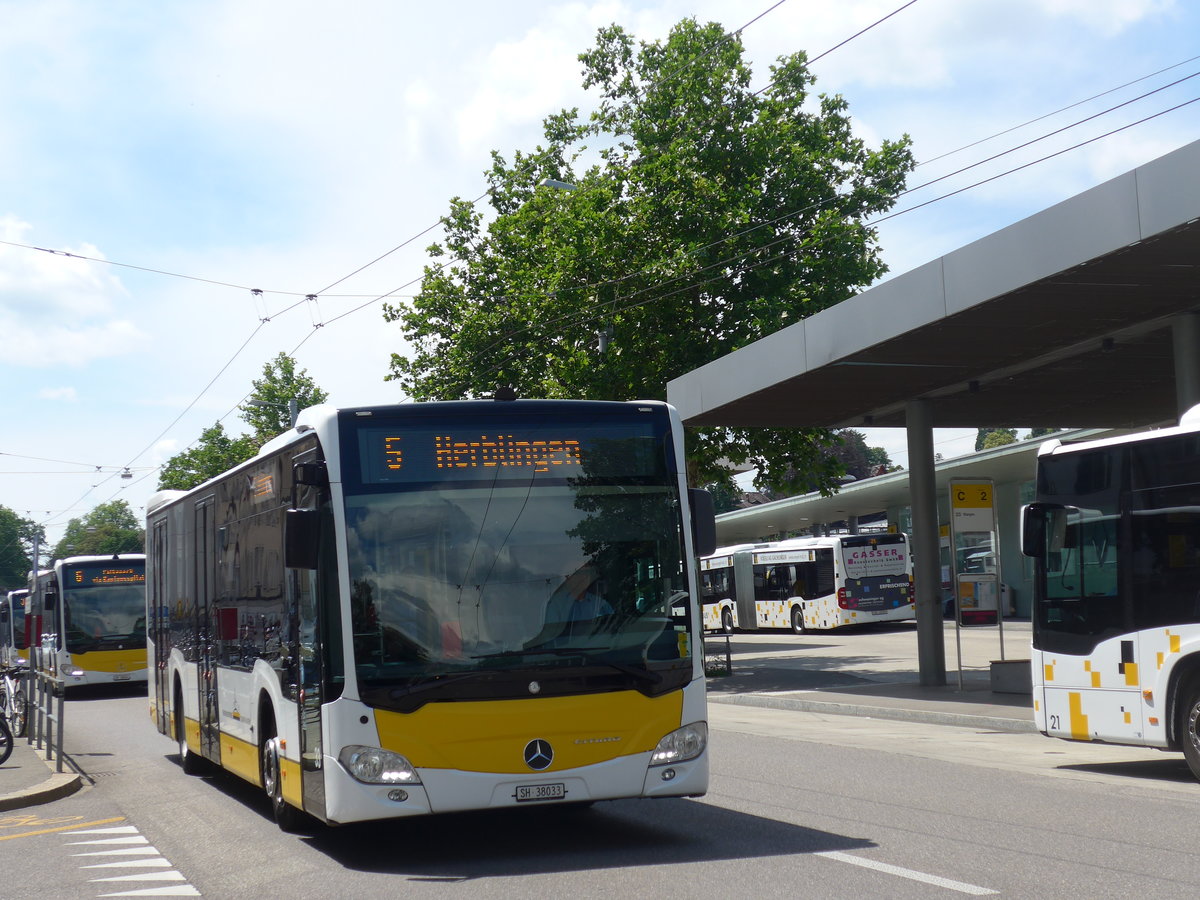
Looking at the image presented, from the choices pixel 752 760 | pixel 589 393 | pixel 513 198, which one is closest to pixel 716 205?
pixel 589 393

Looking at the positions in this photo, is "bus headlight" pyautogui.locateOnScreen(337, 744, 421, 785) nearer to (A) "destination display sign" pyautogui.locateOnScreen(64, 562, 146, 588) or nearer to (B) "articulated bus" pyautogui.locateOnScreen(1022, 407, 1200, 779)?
(B) "articulated bus" pyautogui.locateOnScreen(1022, 407, 1200, 779)

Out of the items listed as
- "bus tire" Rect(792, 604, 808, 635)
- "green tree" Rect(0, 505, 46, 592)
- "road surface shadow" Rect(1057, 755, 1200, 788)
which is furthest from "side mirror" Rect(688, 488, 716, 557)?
"green tree" Rect(0, 505, 46, 592)

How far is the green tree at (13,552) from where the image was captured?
542 feet

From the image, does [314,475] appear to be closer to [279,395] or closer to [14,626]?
[14,626]

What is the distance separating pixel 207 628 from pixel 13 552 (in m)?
167

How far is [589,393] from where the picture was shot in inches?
1196

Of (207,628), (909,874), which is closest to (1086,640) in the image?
(909,874)

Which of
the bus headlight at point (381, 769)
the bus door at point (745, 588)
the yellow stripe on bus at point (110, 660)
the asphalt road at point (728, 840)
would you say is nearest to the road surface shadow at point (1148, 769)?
the asphalt road at point (728, 840)

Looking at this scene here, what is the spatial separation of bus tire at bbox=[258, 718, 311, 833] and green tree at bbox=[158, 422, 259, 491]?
58786mm

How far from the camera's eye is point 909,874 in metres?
7.76

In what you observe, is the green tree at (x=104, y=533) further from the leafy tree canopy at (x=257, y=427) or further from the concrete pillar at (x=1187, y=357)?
the concrete pillar at (x=1187, y=357)

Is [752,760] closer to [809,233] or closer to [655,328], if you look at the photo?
[655,328]

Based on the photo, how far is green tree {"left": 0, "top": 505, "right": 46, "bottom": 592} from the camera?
16512 cm

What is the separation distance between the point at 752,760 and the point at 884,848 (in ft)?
19.5
